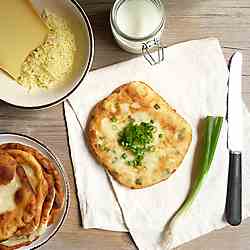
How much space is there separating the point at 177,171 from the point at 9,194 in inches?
13.4

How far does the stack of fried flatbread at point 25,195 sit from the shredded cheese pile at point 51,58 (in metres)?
0.14

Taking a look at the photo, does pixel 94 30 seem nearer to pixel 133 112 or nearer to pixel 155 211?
pixel 133 112

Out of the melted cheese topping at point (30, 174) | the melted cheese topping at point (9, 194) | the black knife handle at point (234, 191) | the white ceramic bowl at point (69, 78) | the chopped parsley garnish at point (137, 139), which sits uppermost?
the white ceramic bowl at point (69, 78)

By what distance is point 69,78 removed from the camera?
128 centimetres

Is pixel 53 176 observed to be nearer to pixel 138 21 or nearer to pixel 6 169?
pixel 6 169

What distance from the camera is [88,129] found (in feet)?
4.28

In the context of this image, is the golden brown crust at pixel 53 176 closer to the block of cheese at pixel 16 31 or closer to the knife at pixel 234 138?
the block of cheese at pixel 16 31

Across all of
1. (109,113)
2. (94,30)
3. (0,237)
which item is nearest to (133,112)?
(109,113)

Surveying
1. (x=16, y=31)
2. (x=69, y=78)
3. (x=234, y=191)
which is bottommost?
(x=234, y=191)

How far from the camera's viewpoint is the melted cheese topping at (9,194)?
1246 mm

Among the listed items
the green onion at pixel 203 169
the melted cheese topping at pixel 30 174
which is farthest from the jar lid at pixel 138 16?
the melted cheese topping at pixel 30 174

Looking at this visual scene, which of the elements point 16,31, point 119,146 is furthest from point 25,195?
point 16,31

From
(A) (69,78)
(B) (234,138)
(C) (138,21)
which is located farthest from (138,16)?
(B) (234,138)

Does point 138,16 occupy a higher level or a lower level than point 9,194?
higher
